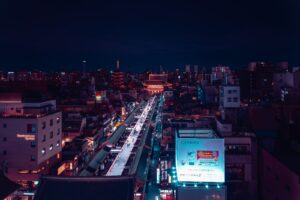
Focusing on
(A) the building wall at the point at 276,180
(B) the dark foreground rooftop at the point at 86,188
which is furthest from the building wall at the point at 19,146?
(B) the dark foreground rooftop at the point at 86,188

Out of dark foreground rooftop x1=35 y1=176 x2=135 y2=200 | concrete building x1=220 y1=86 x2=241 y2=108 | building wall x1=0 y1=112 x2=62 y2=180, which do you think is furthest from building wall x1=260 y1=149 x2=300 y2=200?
building wall x1=0 y1=112 x2=62 y2=180

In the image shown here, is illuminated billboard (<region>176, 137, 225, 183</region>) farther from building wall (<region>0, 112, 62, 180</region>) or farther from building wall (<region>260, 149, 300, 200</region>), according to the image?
building wall (<region>0, 112, 62, 180</region>)

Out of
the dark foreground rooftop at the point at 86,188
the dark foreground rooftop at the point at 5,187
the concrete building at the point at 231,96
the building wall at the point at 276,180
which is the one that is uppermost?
the concrete building at the point at 231,96

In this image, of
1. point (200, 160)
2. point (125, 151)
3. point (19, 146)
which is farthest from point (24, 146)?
point (125, 151)

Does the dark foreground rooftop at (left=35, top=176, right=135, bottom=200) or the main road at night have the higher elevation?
the dark foreground rooftop at (left=35, top=176, right=135, bottom=200)

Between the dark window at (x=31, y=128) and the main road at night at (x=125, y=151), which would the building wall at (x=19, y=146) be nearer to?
the dark window at (x=31, y=128)

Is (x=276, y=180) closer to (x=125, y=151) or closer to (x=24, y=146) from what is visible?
(x=24, y=146)

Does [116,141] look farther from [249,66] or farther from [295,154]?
[249,66]

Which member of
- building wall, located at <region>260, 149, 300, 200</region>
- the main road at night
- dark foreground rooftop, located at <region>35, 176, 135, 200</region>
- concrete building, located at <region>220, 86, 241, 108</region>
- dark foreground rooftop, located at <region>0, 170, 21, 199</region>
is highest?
concrete building, located at <region>220, 86, 241, 108</region>

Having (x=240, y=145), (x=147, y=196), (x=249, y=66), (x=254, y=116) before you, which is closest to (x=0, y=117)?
(x=147, y=196)

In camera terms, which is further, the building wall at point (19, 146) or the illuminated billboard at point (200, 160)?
the building wall at point (19, 146)
